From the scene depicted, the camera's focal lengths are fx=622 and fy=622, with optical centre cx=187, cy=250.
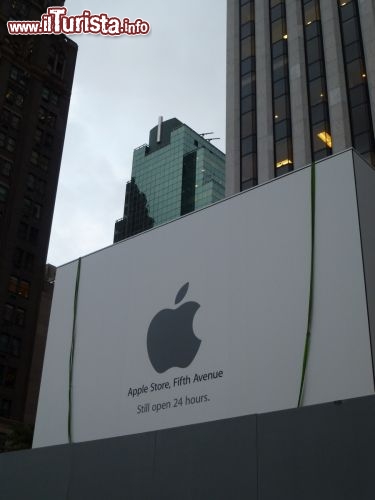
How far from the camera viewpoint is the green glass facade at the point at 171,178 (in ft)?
514

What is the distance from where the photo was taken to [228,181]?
49688mm

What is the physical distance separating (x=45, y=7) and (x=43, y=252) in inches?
1603

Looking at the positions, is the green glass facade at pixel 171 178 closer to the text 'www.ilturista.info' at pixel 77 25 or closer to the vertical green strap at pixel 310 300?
the text 'www.ilturista.info' at pixel 77 25

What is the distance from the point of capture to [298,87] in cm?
4866

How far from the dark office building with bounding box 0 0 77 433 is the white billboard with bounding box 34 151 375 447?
6340 centimetres

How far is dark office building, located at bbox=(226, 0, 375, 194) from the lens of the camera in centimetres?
4453

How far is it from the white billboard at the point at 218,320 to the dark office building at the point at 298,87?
34694 millimetres

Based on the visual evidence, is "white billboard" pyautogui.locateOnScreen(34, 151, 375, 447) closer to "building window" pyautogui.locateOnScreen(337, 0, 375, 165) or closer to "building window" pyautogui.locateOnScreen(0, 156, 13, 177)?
"building window" pyautogui.locateOnScreen(337, 0, 375, 165)

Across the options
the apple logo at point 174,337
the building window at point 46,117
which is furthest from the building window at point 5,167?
the apple logo at point 174,337

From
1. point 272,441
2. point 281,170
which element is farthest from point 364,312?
point 281,170

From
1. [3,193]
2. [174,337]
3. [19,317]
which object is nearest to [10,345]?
[19,317]

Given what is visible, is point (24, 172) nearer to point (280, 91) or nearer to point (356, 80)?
point (280, 91)

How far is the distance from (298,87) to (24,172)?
1777 inches

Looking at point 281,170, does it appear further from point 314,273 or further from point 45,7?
point 45,7
